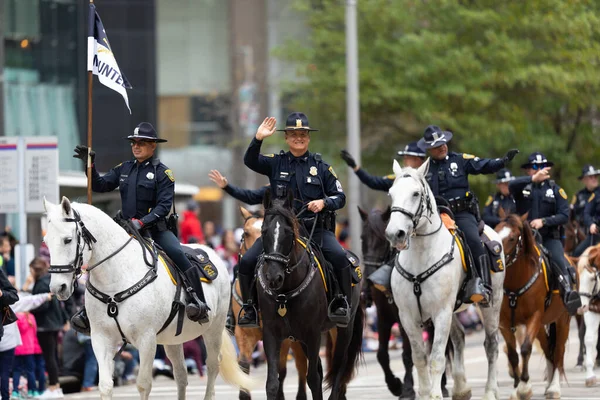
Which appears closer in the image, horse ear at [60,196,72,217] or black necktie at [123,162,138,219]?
horse ear at [60,196,72,217]

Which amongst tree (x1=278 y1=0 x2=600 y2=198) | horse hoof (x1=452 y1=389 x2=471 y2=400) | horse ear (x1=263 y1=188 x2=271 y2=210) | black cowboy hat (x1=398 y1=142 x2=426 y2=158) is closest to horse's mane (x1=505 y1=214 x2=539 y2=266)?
black cowboy hat (x1=398 y1=142 x2=426 y2=158)

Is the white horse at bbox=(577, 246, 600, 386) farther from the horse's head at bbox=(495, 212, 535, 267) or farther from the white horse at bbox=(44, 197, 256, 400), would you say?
the white horse at bbox=(44, 197, 256, 400)

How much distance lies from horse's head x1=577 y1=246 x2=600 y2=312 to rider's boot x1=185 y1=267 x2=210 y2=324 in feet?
26.0

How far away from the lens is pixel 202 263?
13.9 m

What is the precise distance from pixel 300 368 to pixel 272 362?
243cm

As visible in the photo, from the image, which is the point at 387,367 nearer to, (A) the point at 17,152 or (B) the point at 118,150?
(A) the point at 17,152

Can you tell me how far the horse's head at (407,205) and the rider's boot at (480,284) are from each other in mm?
1180

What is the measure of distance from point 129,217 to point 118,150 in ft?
94.8

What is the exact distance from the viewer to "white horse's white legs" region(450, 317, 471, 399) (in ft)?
49.1

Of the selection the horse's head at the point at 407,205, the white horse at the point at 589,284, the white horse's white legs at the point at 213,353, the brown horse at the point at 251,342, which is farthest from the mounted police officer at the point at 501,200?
the white horse's white legs at the point at 213,353

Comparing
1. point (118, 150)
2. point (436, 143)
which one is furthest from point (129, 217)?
point (118, 150)

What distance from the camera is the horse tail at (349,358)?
13805mm

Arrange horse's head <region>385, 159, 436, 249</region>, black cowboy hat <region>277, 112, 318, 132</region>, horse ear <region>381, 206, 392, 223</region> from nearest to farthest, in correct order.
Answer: horse's head <region>385, 159, 436, 249</region>, black cowboy hat <region>277, 112, 318, 132</region>, horse ear <region>381, 206, 392, 223</region>

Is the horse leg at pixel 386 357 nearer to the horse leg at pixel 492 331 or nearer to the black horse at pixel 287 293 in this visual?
the horse leg at pixel 492 331
